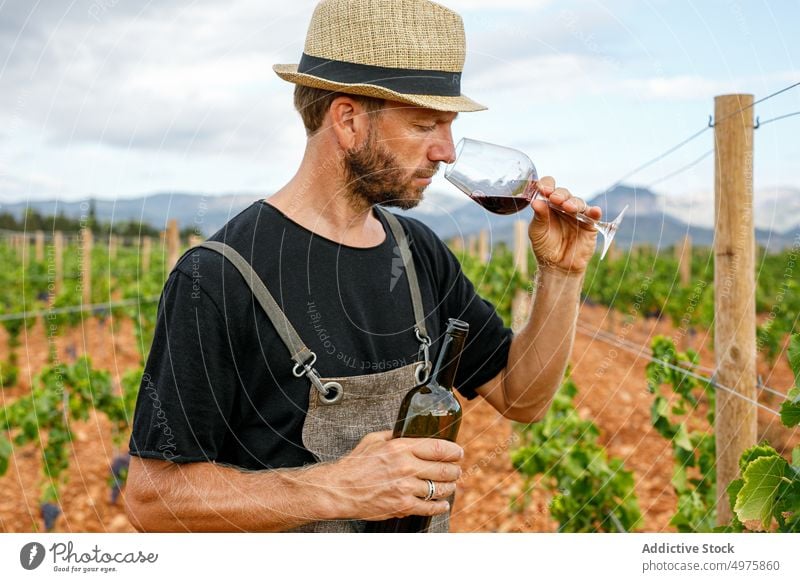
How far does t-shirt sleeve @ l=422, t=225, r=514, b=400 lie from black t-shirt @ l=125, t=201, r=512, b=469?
0.42 feet

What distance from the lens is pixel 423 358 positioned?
2.19 m

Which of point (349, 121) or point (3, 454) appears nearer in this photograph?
point (349, 121)

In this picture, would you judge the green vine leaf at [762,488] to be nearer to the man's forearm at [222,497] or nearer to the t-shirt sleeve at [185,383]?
the man's forearm at [222,497]

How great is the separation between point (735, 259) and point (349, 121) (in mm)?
1415

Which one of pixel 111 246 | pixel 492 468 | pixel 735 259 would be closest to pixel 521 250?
pixel 492 468

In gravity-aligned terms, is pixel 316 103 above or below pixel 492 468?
above

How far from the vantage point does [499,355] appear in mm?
2463

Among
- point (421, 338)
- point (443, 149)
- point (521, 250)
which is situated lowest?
point (521, 250)

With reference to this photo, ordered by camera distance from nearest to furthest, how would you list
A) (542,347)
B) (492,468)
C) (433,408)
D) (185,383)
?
(185,383) < (433,408) < (542,347) < (492,468)

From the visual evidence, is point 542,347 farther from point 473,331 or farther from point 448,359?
point 448,359

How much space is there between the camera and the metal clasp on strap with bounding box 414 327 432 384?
Answer: 2150 millimetres

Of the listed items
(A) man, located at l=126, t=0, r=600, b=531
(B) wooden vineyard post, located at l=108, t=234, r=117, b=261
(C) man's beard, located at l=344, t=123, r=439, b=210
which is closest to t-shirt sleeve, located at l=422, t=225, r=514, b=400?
(A) man, located at l=126, t=0, r=600, b=531

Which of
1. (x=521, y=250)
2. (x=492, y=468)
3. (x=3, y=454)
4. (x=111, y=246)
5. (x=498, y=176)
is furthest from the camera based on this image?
(x=111, y=246)
